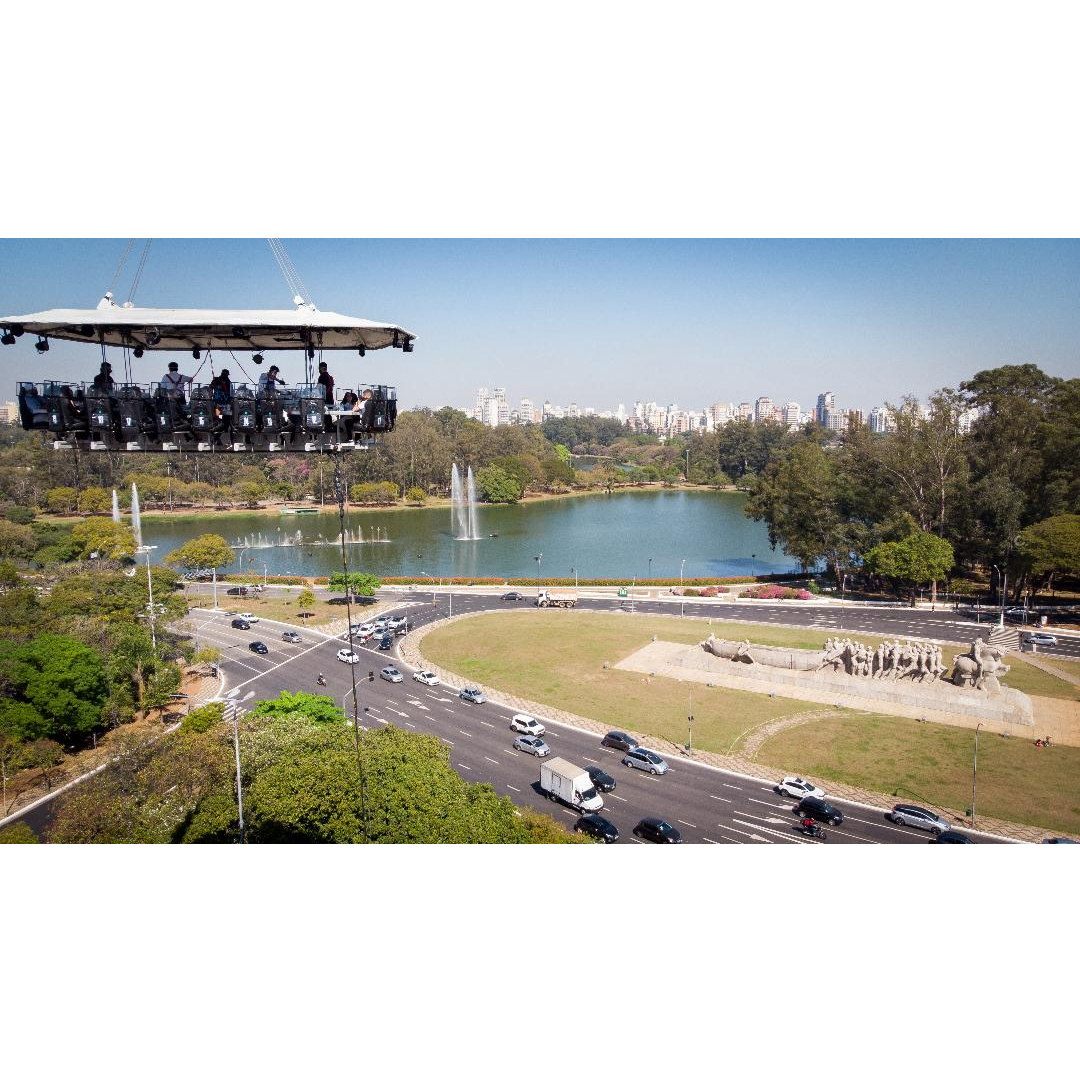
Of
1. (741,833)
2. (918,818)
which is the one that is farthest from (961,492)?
(741,833)

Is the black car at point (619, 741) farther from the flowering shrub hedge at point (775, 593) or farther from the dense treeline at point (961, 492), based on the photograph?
the dense treeline at point (961, 492)

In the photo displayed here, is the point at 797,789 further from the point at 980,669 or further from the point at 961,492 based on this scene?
the point at 961,492

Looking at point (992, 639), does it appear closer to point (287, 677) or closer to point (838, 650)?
point (838, 650)

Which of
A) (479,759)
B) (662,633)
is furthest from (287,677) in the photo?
(662,633)

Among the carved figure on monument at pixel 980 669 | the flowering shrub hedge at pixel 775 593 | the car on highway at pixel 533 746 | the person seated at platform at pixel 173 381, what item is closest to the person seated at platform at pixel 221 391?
the person seated at platform at pixel 173 381

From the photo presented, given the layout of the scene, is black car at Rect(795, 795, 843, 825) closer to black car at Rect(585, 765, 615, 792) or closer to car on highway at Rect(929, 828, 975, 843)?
car on highway at Rect(929, 828, 975, 843)
